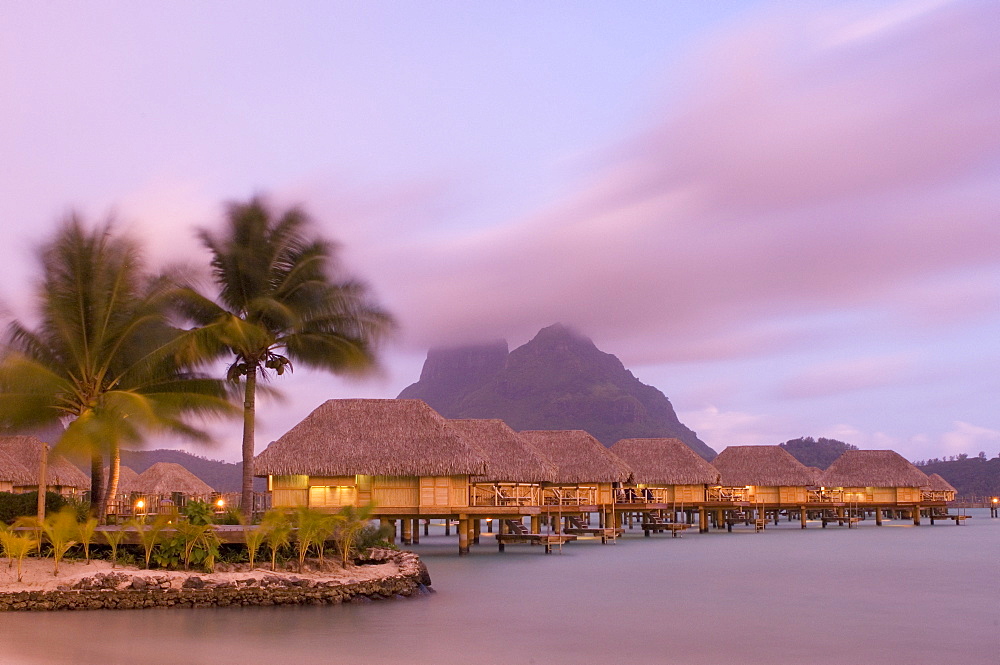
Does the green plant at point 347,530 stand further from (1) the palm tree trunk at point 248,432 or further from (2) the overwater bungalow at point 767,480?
(2) the overwater bungalow at point 767,480

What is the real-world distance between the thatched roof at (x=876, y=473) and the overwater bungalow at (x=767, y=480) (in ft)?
7.89

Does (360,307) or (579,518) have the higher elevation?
(360,307)

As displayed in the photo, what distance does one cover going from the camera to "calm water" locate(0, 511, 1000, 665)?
601 inches

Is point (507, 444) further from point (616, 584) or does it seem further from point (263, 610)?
point (263, 610)

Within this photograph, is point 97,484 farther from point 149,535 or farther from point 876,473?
point 876,473

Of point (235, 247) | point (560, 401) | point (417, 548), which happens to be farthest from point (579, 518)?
point (560, 401)

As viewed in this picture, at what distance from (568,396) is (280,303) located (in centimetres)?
15015

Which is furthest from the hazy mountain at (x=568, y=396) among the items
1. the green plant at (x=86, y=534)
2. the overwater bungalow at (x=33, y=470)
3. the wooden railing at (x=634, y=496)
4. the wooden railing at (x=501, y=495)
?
the green plant at (x=86, y=534)

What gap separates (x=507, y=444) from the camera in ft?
138

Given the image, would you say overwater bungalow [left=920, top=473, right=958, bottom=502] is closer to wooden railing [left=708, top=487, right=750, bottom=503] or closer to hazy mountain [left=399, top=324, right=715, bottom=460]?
wooden railing [left=708, top=487, right=750, bottom=503]

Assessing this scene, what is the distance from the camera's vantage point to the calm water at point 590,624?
50.1 feet

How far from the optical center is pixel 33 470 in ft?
149

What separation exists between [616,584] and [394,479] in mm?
9967

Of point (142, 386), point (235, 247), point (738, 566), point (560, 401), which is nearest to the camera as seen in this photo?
point (142, 386)
